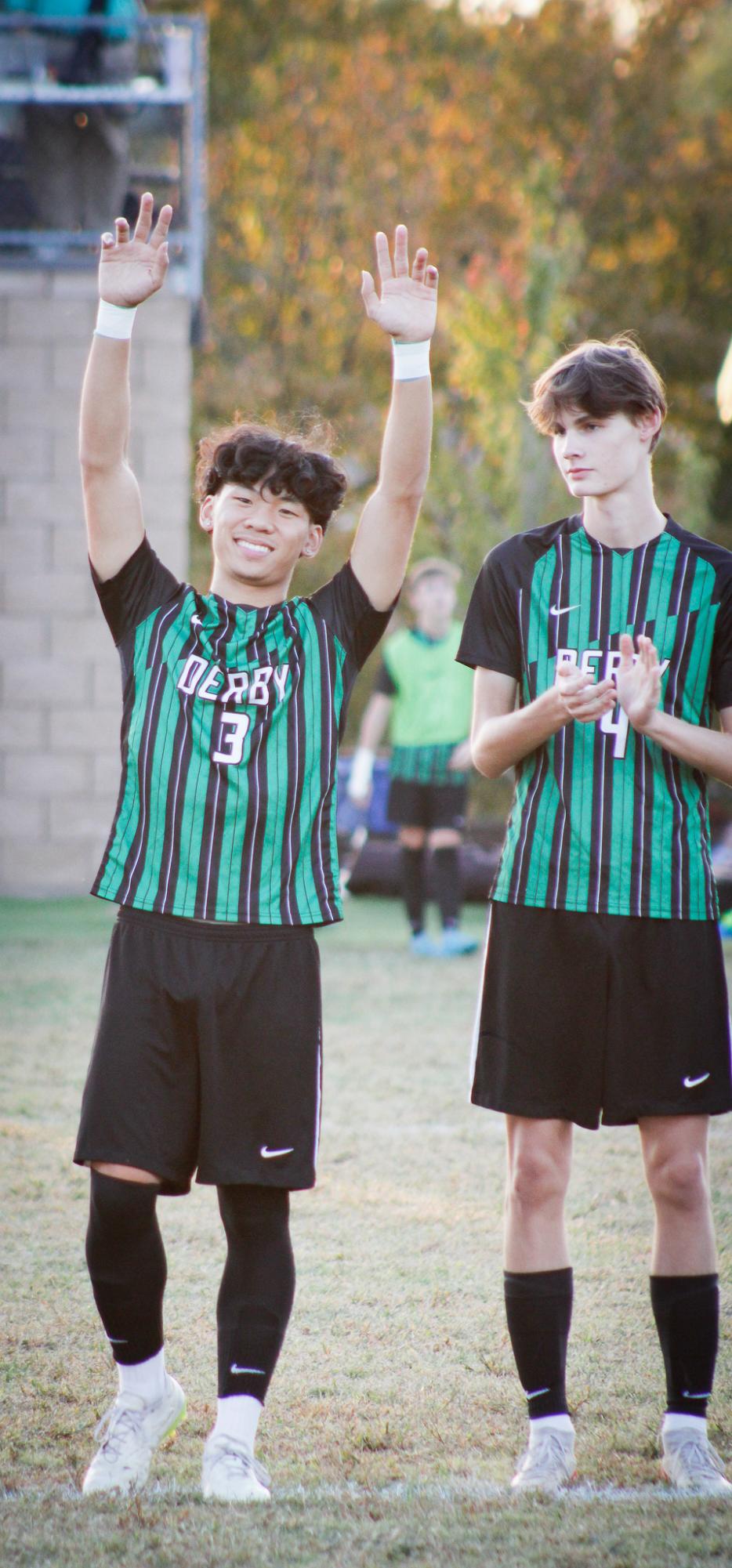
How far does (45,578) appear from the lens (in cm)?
1015

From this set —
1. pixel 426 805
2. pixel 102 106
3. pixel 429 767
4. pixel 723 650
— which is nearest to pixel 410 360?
pixel 723 650

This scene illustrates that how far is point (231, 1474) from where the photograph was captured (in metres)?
2.20

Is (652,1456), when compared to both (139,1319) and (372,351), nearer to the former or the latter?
(139,1319)

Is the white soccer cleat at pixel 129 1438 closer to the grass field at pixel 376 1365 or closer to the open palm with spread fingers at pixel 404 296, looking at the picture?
the grass field at pixel 376 1365

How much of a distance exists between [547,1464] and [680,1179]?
Answer: 1.53 ft

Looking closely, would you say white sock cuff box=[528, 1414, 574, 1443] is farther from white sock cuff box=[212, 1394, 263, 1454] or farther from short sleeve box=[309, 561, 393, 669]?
short sleeve box=[309, 561, 393, 669]

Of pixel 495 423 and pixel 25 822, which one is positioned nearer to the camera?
pixel 25 822

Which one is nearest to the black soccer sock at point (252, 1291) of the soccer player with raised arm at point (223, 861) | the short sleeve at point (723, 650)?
the soccer player with raised arm at point (223, 861)

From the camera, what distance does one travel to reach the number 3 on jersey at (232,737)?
7.65ft

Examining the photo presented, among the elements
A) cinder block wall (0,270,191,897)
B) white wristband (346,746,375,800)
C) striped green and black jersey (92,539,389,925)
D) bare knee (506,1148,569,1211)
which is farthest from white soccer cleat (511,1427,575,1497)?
cinder block wall (0,270,191,897)

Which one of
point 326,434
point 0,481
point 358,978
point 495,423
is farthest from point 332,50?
point 326,434

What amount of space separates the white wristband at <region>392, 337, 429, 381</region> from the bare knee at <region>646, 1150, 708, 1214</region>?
4.17 ft

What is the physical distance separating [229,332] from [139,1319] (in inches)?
725

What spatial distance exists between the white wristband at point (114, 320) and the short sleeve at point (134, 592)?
32 cm
